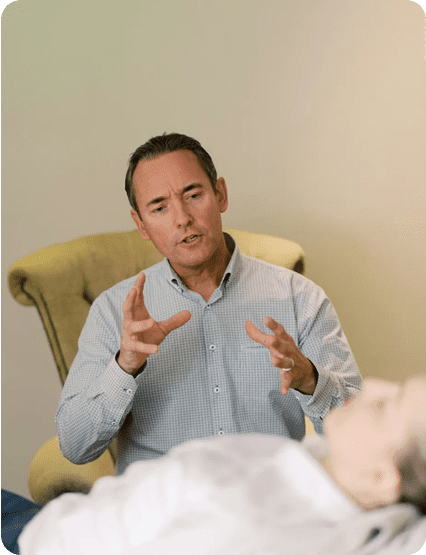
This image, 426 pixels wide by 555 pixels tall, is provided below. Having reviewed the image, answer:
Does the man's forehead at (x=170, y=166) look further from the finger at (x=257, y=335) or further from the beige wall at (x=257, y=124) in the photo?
the finger at (x=257, y=335)

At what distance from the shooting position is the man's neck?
0.77m

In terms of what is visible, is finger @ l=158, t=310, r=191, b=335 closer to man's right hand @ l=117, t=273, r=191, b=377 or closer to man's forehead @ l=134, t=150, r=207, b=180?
man's right hand @ l=117, t=273, r=191, b=377

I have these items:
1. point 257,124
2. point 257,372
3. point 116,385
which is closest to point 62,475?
point 116,385

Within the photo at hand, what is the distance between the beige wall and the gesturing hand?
0.33ft

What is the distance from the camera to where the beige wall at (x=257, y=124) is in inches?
30.6

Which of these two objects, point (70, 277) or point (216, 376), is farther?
point (70, 277)

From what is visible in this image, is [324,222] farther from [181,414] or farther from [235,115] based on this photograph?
[181,414]

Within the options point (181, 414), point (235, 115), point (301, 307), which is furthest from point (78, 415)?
point (235, 115)

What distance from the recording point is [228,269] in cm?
79

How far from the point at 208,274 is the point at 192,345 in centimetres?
10

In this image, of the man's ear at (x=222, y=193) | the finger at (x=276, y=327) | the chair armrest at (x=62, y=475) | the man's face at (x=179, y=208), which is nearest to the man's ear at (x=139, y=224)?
the man's face at (x=179, y=208)

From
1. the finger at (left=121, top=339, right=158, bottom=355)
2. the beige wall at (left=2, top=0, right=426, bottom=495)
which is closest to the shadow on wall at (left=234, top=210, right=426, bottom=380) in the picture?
the beige wall at (left=2, top=0, right=426, bottom=495)

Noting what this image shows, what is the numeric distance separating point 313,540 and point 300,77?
0.57 metres

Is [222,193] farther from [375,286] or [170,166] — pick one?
[375,286]
